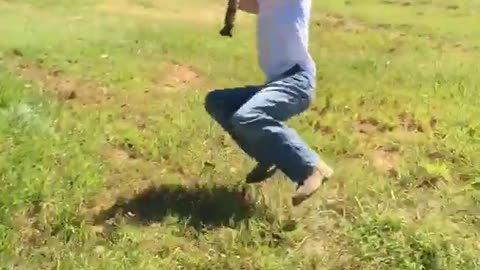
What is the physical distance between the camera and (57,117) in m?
5.47

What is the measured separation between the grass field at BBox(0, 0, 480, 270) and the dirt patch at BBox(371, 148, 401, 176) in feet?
0.05

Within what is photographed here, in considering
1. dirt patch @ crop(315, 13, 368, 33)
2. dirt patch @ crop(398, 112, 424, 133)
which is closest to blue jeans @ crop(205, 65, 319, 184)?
dirt patch @ crop(398, 112, 424, 133)

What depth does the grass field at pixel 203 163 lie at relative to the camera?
4.01 m

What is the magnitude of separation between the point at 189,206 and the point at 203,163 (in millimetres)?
605

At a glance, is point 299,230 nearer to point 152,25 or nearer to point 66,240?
point 66,240

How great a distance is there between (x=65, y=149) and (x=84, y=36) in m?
3.67

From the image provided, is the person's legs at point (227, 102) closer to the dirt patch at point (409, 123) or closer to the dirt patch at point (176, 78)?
the dirt patch at point (409, 123)

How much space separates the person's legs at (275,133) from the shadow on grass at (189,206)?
280 mm

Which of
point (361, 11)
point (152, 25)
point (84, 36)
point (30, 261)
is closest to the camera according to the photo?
point (30, 261)

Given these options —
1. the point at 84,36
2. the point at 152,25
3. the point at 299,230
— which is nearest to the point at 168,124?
the point at 299,230

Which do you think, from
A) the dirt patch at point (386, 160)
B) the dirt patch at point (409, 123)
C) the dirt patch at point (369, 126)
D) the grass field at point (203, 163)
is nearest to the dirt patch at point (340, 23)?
the grass field at point (203, 163)

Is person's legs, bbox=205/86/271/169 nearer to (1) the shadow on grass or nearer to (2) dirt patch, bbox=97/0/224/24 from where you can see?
(1) the shadow on grass

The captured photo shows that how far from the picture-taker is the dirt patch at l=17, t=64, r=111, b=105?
20.1 feet

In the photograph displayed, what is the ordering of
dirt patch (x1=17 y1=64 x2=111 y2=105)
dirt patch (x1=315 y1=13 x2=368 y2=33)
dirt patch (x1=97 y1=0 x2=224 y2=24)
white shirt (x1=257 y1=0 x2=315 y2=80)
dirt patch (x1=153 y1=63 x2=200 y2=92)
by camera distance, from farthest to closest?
1. dirt patch (x1=315 y1=13 x2=368 y2=33)
2. dirt patch (x1=97 y1=0 x2=224 y2=24)
3. dirt patch (x1=153 y1=63 x2=200 y2=92)
4. dirt patch (x1=17 y1=64 x2=111 y2=105)
5. white shirt (x1=257 y1=0 x2=315 y2=80)
